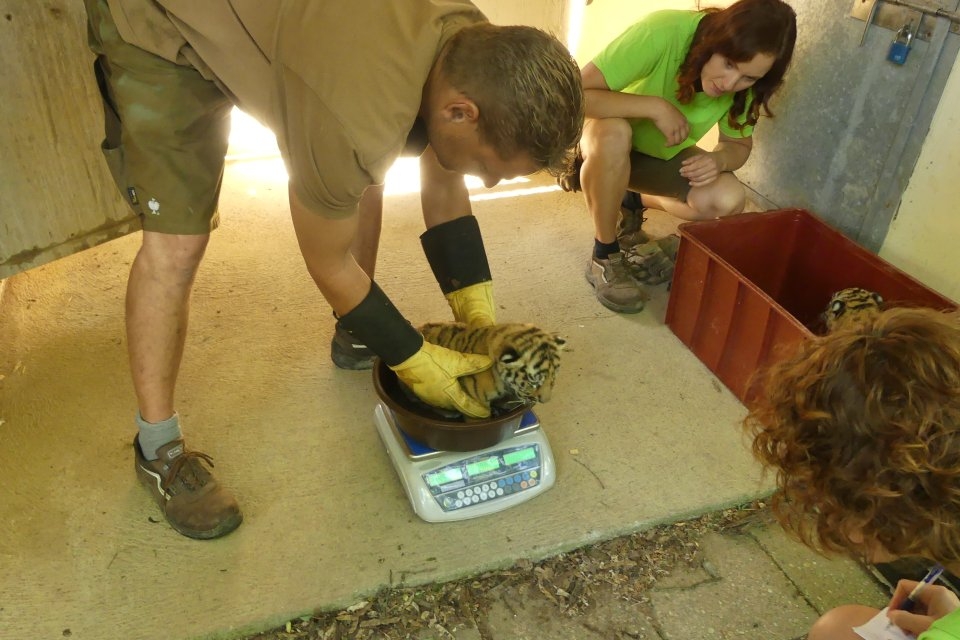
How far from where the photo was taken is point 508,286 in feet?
8.41

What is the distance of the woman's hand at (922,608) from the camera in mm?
1196

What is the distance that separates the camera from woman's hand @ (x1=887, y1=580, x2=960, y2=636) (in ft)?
3.92

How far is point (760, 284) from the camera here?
2512 millimetres

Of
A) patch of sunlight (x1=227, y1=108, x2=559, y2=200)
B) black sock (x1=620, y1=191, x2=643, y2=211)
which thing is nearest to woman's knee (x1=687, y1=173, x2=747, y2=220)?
black sock (x1=620, y1=191, x2=643, y2=211)

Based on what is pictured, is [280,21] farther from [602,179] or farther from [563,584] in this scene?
[602,179]

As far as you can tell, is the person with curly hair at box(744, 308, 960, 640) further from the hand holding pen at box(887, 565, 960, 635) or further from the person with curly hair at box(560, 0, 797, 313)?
the person with curly hair at box(560, 0, 797, 313)

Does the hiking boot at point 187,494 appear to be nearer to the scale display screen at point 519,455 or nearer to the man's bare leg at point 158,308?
the man's bare leg at point 158,308

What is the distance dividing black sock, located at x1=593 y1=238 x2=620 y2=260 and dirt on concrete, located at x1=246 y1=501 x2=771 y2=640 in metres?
1.06

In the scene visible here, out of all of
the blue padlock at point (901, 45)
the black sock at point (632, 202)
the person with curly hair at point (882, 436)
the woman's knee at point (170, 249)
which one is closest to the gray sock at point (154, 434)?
the woman's knee at point (170, 249)

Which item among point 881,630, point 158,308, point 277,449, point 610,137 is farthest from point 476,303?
point 881,630

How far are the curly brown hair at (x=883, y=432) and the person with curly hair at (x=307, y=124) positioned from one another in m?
0.58

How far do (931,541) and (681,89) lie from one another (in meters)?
1.69

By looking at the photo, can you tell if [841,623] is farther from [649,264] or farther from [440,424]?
[649,264]

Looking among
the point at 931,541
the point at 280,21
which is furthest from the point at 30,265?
the point at 931,541
